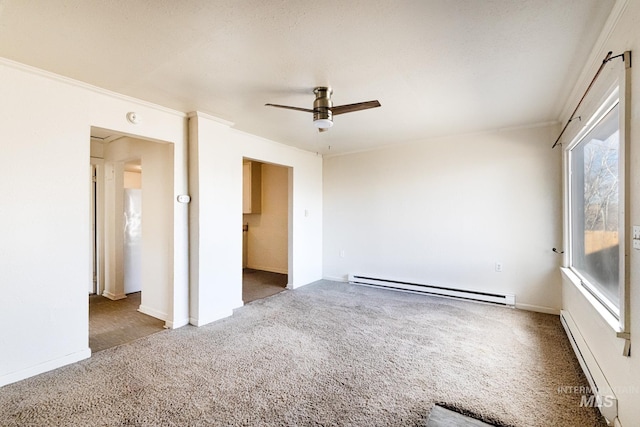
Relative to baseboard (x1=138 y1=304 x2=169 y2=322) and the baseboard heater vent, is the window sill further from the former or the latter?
baseboard (x1=138 y1=304 x2=169 y2=322)

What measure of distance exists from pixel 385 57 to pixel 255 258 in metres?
5.21

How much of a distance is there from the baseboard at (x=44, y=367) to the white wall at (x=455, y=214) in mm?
3600

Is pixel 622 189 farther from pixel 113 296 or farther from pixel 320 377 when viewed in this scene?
pixel 113 296

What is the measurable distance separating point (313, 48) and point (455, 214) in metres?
3.17

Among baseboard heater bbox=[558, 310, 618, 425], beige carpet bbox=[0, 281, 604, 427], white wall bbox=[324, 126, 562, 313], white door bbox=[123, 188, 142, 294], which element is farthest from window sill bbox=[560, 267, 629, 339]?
white door bbox=[123, 188, 142, 294]

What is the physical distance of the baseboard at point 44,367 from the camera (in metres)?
2.05

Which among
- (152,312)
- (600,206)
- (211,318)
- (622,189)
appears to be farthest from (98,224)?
(600,206)

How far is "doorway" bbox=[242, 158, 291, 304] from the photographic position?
593 cm

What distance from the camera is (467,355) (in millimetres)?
2461

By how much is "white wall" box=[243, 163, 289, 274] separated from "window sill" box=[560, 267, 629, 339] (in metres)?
4.37

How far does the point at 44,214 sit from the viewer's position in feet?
7.30

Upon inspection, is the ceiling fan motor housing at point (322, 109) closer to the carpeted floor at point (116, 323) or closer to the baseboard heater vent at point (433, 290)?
the carpeted floor at point (116, 323)

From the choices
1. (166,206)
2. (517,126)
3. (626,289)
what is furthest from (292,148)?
(626,289)

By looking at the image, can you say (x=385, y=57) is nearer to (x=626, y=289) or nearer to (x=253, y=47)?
(x=253, y=47)
